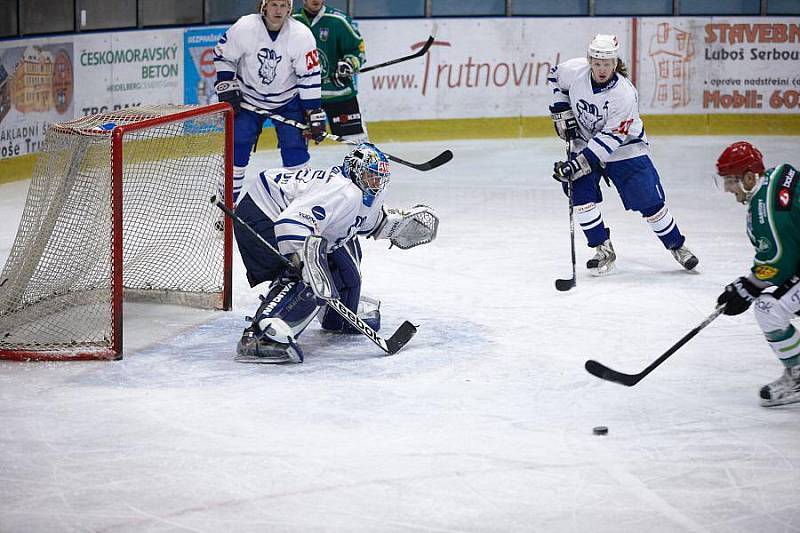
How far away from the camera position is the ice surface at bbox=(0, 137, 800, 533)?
292cm

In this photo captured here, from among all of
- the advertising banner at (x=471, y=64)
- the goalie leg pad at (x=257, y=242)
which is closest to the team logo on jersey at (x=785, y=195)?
the goalie leg pad at (x=257, y=242)

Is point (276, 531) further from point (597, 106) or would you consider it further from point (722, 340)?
point (597, 106)

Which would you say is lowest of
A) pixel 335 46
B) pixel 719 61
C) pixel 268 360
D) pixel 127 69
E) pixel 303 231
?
pixel 268 360

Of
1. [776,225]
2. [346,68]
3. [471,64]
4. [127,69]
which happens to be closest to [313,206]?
[776,225]

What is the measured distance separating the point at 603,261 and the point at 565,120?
26.4 inches

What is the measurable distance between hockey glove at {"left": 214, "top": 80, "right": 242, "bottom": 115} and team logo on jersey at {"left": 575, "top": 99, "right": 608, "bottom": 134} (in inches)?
61.1

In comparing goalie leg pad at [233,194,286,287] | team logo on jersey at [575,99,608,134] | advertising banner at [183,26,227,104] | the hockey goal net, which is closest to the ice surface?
the hockey goal net

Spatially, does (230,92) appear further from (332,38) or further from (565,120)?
(565,120)

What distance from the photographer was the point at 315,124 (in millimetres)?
5789

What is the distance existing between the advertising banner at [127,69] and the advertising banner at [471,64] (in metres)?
1.58

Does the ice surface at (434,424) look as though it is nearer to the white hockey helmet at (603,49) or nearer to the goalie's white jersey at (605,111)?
the goalie's white jersey at (605,111)

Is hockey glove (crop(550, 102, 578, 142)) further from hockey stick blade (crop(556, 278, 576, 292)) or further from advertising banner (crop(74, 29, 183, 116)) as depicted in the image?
advertising banner (crop(74, 29, 183, 116))

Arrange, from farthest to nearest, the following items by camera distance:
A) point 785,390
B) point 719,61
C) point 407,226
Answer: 1. point 719,61
2. point 407,226
3. point 785,390

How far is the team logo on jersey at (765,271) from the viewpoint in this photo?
11.5 feet
